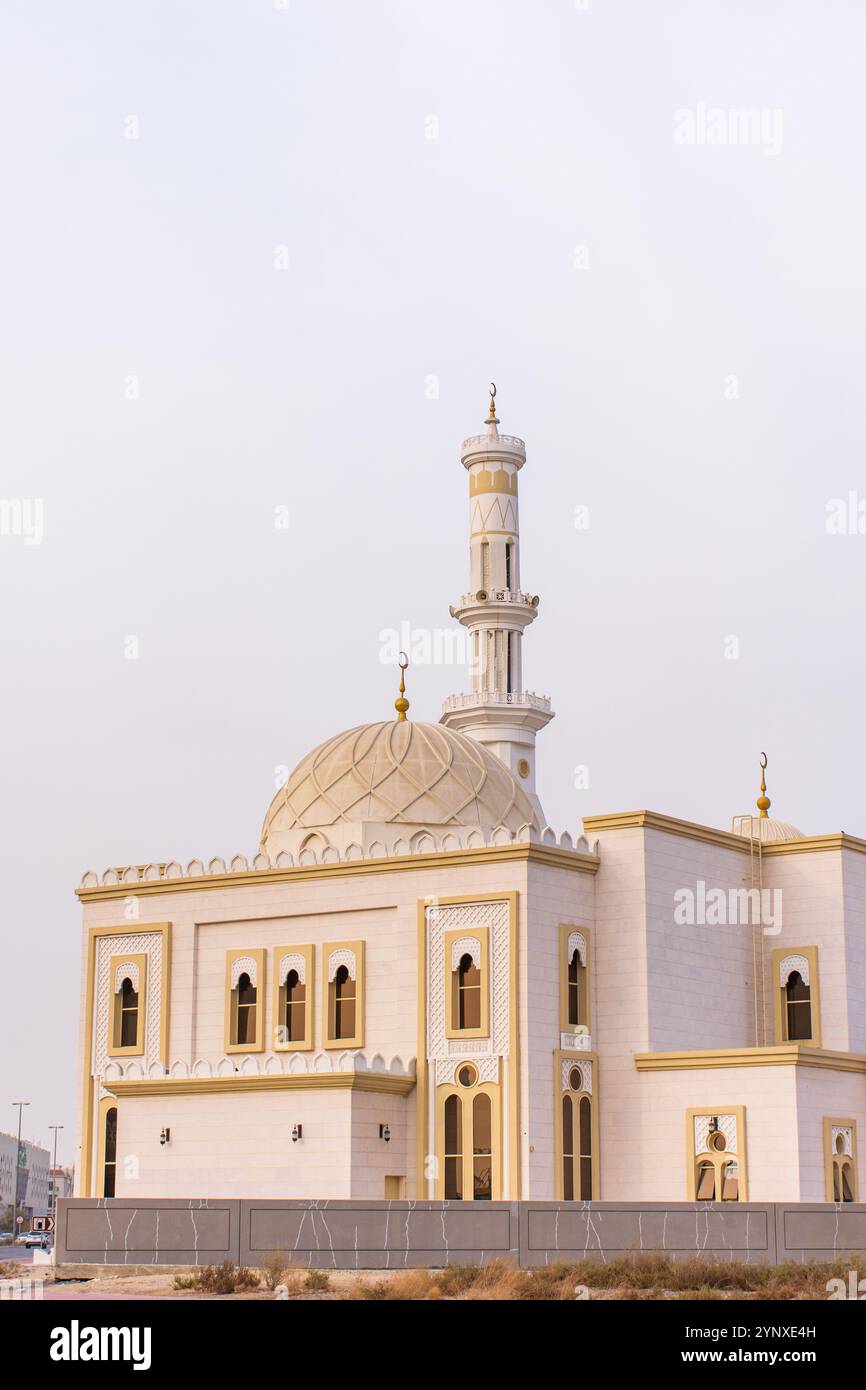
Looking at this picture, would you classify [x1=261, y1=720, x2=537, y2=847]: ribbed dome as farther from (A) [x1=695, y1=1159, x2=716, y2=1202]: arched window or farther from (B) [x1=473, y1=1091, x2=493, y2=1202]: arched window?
(A) [x1=695, y1=1159, x2=716, y2=1202]: arched window

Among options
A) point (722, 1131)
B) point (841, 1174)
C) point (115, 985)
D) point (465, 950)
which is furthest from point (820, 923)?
point (115, 985)

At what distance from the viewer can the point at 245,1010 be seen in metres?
34.6

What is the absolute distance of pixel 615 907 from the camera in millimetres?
33125

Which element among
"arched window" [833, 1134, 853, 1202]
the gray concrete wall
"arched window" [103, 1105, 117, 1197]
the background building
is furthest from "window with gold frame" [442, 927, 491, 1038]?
the background building

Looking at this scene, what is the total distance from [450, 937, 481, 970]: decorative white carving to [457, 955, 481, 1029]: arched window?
0.20 feet

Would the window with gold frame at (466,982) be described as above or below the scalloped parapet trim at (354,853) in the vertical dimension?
below

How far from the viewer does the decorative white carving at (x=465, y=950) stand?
3216 cm

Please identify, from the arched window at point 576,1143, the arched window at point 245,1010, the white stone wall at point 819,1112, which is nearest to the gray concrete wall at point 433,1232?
the white stone wall at point 819,1112

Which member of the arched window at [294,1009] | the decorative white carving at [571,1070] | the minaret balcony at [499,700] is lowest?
the decorative white carving at [571,1070]

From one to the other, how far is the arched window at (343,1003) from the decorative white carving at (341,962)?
6cm

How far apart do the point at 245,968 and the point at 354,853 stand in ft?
9.65

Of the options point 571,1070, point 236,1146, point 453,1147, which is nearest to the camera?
point 453,1147

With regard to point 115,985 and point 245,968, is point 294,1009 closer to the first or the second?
point 245,968

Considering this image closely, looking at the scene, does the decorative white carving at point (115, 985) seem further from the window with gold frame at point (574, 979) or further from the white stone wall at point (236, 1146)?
the window with gold frame at point (574, 979)
